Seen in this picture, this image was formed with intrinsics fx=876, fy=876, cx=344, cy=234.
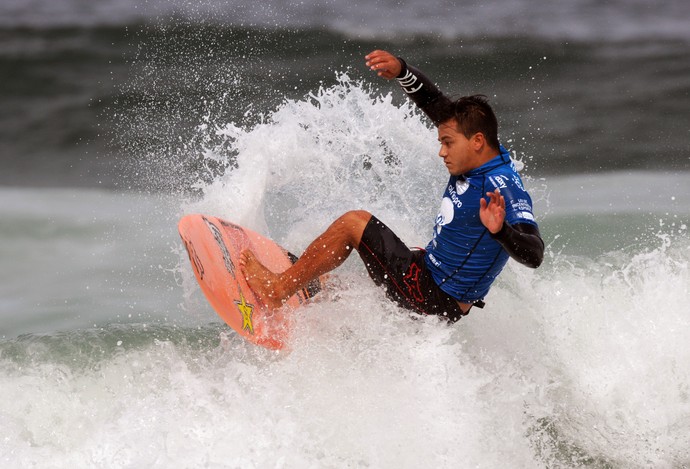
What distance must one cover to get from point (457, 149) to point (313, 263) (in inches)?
39.2

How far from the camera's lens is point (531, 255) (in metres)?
4.12

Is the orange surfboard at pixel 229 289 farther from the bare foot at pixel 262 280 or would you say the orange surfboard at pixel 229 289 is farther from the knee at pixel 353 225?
the knee at pixel 353 225

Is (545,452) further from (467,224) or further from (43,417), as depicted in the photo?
(43,417)

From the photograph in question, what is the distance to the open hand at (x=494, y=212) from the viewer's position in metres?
4.08

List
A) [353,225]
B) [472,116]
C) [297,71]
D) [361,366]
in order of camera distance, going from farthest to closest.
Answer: [297,71] → [361,366] → [353,225] → [472,116]

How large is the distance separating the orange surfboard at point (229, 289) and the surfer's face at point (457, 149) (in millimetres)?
1331

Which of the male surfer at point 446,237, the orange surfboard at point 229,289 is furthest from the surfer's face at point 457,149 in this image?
the orange surfboard at point 229,289

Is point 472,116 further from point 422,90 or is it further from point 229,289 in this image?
point 229,289

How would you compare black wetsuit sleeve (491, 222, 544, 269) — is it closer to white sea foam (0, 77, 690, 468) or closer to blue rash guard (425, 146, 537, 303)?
blue rash guard (425, 146, 537, 303)

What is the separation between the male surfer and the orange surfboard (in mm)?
93

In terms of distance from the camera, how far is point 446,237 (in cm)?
470

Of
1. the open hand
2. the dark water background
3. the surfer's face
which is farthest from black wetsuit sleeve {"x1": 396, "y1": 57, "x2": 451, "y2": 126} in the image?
the dark water background

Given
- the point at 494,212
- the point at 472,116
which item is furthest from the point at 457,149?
the point at 494,212

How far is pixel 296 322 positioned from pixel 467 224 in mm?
1215
